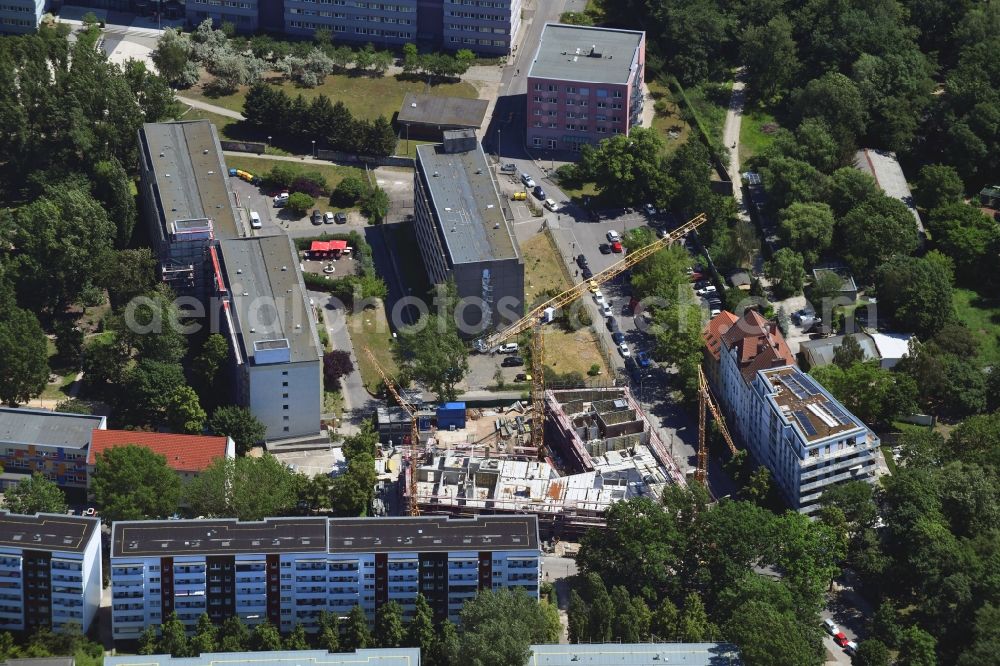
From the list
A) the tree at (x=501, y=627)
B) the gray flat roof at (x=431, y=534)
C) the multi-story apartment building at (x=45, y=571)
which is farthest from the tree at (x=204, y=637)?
the tree at (x=501, y=627)

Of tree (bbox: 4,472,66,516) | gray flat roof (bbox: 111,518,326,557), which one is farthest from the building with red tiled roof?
gray flat roof (bbox: 111,518,326,557)

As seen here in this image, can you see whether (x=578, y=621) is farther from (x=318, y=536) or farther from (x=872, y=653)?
(x=872, y=653)

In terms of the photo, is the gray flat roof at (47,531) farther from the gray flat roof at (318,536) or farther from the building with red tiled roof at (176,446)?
the building with red tiled roof at (176,446)

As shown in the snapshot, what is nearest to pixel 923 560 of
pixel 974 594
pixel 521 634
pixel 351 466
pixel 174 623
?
pixel 974 594

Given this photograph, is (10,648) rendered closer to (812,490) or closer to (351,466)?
(351,466)

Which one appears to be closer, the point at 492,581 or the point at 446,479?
the point at 492,581

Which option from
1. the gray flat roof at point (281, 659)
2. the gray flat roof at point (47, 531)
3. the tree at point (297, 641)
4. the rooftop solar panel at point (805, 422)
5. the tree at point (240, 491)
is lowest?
the tree at point (297, 641)

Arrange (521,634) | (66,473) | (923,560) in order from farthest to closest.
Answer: (66,473) < (923,560) < (521,634)

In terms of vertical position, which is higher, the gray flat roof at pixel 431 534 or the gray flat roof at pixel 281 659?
the gray flat roof at pixel 431 534
